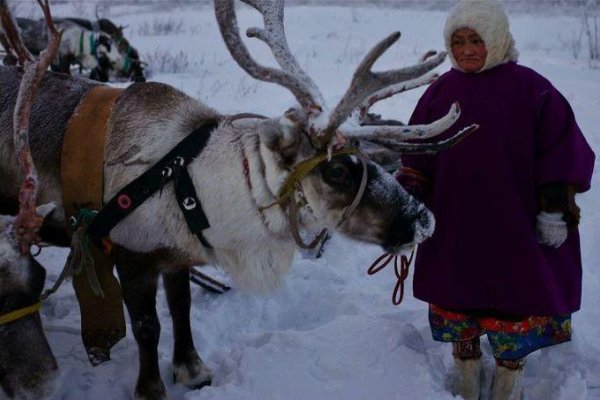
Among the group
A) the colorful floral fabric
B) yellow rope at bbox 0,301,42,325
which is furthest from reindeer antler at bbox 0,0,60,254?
the colorful floral fabric

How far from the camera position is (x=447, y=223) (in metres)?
2.48

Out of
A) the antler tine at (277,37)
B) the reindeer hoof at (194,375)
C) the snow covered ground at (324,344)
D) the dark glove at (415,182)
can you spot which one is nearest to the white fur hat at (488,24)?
the dark glove at (415,182)

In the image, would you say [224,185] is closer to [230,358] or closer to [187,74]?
[230,358]

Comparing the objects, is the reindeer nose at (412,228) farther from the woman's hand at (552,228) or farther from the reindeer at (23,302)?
the reindeer at (23,302)

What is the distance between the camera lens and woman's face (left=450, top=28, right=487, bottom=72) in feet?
7.63

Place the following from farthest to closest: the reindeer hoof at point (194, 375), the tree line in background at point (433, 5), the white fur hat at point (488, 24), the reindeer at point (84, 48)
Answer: the tree line in background at point (433, 5) → the reindeer at point (84, 48) → the reindeer hoof at point (194, 375) → the white fur hat at point (488, 24)

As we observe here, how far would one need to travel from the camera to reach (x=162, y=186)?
2.35 m

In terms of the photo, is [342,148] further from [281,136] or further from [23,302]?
[23,302]

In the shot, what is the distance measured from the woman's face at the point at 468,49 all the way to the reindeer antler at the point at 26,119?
1.59m

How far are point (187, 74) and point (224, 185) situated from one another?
715cm

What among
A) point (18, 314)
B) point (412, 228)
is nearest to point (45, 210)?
point (18, 314)

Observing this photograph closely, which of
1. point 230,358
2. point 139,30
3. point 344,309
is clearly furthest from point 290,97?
point 139,30

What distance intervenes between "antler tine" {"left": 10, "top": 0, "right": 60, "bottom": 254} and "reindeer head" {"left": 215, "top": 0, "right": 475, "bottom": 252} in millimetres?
772

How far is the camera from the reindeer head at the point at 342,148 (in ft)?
7.07
